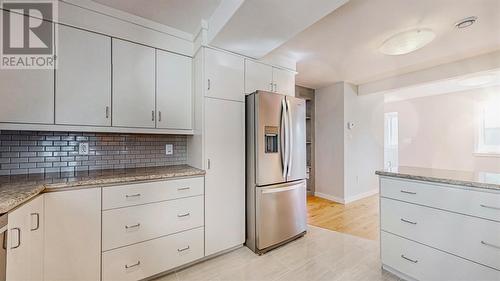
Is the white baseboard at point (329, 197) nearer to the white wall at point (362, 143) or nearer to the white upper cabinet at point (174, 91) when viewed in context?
the white wall at point (362, 143)

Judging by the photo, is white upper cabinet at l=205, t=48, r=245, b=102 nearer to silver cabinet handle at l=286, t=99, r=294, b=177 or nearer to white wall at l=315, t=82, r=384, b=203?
silver cabinet handle at l=286, t=99, r=294, b=177

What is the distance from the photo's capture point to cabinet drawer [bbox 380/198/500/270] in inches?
52.8

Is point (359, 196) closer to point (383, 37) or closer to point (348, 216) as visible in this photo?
point (348, 216)

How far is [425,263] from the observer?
1.62 metres

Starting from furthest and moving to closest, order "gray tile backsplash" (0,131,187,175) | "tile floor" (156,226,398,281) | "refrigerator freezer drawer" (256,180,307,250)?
"refrigerator freezer drawer" (256,180,307,250), "tile floor" (156,226,398,281), "gray tile backsplash" (0,131,187,175)

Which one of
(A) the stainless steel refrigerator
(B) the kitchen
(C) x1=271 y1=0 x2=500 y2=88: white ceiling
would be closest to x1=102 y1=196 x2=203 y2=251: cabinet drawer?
(B) the kitchen

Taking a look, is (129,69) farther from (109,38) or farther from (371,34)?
(371,34)

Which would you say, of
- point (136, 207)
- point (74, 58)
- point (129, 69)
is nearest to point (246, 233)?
point (136, 207)

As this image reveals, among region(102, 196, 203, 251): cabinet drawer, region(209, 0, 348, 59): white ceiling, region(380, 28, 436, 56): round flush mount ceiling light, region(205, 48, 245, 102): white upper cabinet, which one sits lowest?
region(102, 196, 203, 251): cabinet drawer

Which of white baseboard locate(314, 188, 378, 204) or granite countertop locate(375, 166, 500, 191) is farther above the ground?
granite countertop locate(375, 166, 500, 191)

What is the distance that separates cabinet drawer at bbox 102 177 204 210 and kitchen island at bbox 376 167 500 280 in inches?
70.4

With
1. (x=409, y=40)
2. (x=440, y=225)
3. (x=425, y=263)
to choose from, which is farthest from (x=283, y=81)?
(x=425, y=263)

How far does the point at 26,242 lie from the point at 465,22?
3.97m

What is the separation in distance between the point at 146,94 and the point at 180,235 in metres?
1.41
